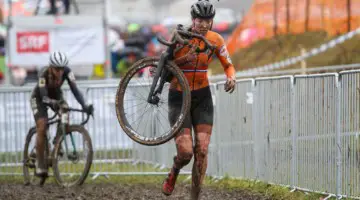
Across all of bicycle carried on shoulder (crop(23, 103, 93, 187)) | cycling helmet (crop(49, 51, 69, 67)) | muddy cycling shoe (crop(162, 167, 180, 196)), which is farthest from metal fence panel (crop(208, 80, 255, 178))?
muddy cycling shoe (crop(162, 167, 180, 196))

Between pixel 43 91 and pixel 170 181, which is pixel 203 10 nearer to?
pixel 170 181

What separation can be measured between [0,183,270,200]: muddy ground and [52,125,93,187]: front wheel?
0.55ft

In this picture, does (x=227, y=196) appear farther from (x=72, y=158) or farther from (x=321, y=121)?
(x=72, y=158)

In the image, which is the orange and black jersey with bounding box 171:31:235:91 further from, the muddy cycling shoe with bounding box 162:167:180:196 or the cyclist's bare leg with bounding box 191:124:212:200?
the muddy cycling shoe with bounding box 162:167:180:196

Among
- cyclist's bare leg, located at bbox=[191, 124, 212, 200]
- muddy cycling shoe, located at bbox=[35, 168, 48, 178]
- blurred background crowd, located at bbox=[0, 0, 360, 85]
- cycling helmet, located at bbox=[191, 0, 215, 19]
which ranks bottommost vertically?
muddy cycling shoe, located at bbox=[35, 168, 48, 178]

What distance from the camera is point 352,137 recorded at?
10.6 meters

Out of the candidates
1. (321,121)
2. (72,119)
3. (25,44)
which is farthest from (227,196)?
(25,44)

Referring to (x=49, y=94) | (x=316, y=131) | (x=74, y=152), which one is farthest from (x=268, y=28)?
(x=316, y=131)

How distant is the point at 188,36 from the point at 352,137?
232 centimetres

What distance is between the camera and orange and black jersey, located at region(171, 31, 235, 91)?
9.59 metres

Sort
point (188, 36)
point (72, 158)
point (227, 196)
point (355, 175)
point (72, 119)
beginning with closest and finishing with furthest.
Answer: point (188, 36) → point (355, 175) → point (227, 196) → point (72, 158) → point (72, 119)

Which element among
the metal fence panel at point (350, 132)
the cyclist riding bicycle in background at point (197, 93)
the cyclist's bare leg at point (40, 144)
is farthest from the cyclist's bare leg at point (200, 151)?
the cyclist's bare leg at point (40, 144)

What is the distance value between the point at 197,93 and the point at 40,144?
4402mm

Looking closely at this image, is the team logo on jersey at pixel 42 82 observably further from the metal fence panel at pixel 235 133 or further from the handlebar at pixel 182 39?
the handlebar at pixel 182 39
